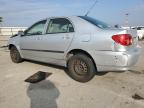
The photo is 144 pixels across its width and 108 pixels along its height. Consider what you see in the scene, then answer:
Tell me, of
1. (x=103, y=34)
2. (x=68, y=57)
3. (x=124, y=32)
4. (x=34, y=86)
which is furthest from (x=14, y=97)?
(x=124, y=32)

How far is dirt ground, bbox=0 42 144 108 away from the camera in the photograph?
4.30m

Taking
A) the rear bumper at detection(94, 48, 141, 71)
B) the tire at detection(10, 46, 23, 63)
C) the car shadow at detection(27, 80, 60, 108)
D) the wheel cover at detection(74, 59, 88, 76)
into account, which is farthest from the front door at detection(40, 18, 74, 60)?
the tire at detection(10, 46, 23, 63)

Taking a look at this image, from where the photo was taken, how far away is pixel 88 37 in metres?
5.33

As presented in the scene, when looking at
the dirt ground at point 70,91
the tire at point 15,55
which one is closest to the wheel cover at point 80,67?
the dirt ground at point 70,91

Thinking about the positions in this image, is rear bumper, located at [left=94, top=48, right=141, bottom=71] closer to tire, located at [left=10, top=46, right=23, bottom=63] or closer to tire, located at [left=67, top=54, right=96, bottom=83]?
tire, located at [left=67, top=54, right=96, bottom=83]

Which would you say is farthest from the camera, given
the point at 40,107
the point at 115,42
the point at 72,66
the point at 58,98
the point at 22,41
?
the point at 22,41

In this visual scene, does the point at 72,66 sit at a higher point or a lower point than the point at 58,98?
higher

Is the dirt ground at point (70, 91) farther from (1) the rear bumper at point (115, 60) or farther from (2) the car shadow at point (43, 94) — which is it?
(1) the rear bumper at point (115, 60)

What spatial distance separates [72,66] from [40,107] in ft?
6.27

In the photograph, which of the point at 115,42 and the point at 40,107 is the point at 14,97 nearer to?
the point at 40,107

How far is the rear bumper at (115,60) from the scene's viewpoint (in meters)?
4.91

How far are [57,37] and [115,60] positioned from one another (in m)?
1.88

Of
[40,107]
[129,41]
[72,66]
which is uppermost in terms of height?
[129,41]

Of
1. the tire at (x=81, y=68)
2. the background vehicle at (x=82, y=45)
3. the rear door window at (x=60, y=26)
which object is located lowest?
the tire at (x=81, y=68)
